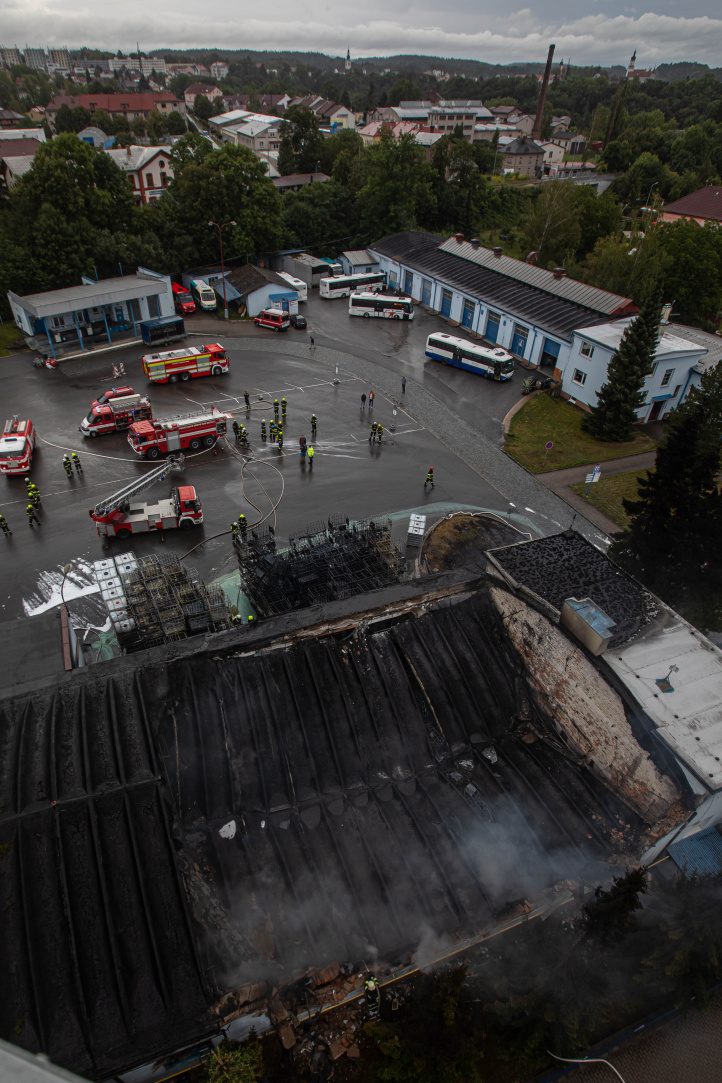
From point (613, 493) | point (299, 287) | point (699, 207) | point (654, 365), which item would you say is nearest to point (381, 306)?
point (299, 287)

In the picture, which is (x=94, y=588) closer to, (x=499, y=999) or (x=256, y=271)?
(x=499, y=999)

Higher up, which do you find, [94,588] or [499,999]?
[499,999]

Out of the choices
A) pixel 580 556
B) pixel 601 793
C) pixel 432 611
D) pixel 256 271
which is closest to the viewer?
pixel 601 793

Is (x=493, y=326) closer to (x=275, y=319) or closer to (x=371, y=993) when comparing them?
(x=275, y=319)

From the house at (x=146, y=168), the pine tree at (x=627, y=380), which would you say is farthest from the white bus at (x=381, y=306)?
the house at (x=146, y=168)

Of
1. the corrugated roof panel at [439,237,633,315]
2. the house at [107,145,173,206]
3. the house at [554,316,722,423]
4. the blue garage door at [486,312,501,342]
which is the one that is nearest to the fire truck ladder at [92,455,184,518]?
the house at [554,316,722,423]

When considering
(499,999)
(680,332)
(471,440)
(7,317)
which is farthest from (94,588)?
(680,332)

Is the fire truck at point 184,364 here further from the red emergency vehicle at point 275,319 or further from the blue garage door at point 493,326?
the blue garage door at point 493,326
